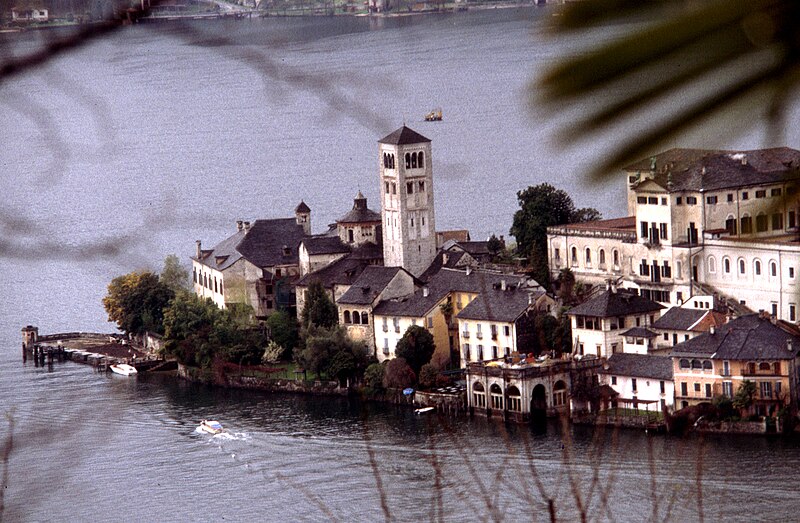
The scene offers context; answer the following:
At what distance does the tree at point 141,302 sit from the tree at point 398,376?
718cm

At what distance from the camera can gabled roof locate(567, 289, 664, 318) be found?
24.3 m

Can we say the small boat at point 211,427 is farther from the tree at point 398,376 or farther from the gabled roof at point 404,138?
the gabled roof at point 404,138

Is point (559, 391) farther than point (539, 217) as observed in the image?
No

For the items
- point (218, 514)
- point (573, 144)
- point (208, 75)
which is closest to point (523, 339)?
point (218, 514)

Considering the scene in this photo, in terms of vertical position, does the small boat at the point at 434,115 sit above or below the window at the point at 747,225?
above

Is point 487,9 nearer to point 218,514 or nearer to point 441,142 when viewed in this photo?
point 218,514

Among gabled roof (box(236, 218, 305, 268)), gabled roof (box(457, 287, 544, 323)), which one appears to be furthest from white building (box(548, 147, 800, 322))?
gabled roof (box(236, 218, 305, 268))

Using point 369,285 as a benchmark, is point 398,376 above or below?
below

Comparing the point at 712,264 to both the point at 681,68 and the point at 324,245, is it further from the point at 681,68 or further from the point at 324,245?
the point at 681,68

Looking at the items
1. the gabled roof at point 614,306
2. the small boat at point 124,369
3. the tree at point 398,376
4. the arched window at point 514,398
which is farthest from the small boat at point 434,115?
the arched window at point 514,398

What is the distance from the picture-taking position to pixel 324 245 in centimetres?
2945

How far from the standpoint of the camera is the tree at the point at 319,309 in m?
27.6

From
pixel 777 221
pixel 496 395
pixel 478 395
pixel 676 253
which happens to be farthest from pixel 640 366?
pixel 777 221

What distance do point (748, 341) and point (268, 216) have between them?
698 inches
